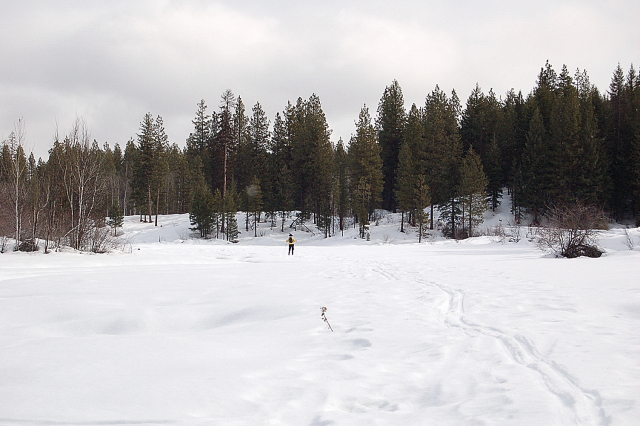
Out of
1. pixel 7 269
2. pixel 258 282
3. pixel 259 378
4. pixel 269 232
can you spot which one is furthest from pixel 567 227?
pixel 269 232

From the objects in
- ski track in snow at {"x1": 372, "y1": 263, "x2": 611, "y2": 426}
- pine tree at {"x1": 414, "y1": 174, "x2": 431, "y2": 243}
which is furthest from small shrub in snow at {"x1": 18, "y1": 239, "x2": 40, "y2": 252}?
pine tree at {"x1": 414, "y1": 174, "x2": 431, "y2": 243}

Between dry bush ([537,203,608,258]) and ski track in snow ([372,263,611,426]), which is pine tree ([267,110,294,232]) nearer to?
dry bush ([537,203,608,258])

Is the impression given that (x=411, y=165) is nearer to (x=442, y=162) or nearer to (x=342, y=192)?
(x=442, y=162)

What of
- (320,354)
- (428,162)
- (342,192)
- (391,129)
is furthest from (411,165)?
(320,354)

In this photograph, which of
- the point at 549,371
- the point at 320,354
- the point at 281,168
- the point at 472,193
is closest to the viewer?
the point at 549,371

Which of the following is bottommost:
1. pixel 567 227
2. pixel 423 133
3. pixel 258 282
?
pixel 258 282

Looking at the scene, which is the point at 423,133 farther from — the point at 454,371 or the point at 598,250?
the point at 454,371

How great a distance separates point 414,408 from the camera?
2.96m

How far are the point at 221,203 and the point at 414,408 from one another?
4132 cm

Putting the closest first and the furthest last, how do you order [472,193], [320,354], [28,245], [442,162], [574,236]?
[320,354], [574,236], [28,245], [472,193], [442,162]

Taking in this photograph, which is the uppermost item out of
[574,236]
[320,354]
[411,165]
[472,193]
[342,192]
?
[411,165]

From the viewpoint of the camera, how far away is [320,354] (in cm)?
432

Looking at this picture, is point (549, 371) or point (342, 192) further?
point (342, 192)

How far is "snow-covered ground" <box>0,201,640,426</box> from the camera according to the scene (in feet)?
9.47
